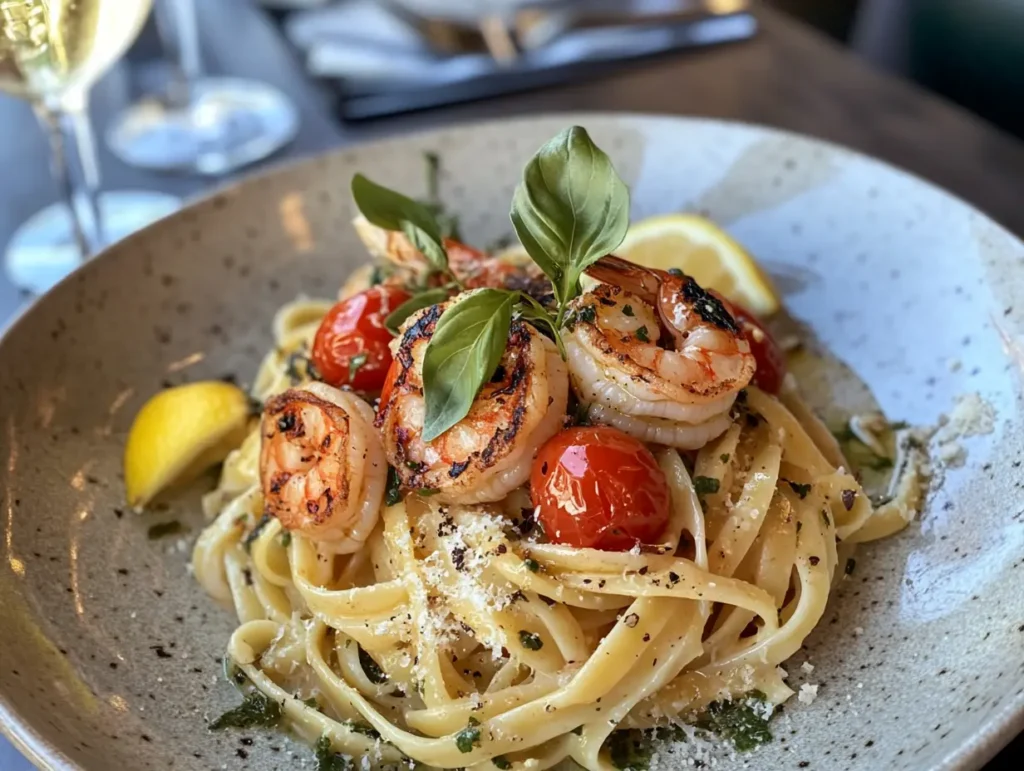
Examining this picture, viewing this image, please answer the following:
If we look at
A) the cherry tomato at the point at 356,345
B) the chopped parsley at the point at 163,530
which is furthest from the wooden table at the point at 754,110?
the cherry tomato at the point at 356,345

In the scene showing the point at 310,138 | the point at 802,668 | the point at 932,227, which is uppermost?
the point at 932,227

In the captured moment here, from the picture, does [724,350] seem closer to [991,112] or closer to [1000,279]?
[1000,279]

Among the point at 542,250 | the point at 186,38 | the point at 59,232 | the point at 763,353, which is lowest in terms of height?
the point at 59,232

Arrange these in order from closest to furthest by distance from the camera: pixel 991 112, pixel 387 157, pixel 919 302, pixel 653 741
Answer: pixel 653 741 → pixel 919 302 → pixel 387 157 → pixel 991 112

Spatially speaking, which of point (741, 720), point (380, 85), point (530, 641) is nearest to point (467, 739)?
point (530, 641)

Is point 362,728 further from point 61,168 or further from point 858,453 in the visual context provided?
point 61,168

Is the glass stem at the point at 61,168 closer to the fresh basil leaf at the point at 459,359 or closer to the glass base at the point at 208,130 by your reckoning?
the glass base at the point at 208,130

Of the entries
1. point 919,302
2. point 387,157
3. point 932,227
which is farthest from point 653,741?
point 387,157
